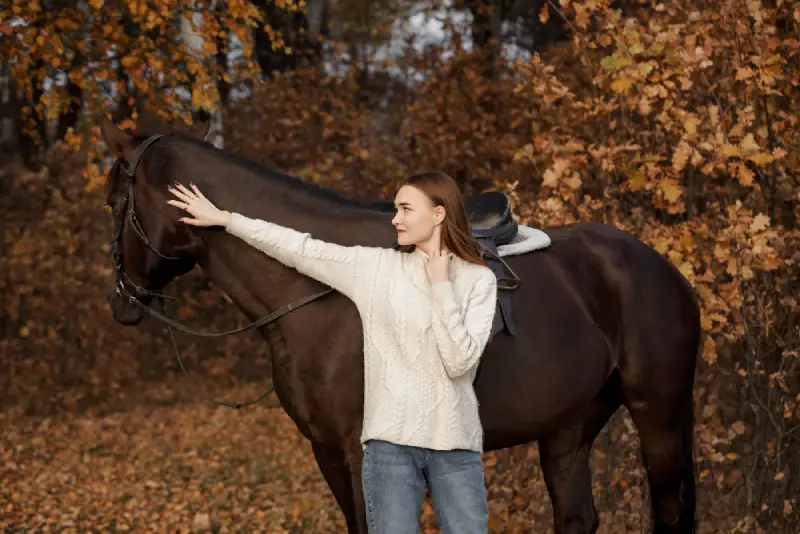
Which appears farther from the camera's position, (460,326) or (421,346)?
(421,346)

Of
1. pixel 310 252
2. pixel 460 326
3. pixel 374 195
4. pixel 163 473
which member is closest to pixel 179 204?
pixel 310 252

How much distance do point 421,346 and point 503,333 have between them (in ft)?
2.72

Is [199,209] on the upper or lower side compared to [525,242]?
upper

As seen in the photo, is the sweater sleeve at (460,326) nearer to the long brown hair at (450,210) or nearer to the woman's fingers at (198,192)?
the long brown hair at (450,210)

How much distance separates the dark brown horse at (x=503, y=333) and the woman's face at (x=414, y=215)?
66 cm

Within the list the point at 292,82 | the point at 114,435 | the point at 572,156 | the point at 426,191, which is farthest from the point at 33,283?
the point at 426,191

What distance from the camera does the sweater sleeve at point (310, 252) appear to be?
11.6 feet

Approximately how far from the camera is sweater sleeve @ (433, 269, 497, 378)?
10.4 ft

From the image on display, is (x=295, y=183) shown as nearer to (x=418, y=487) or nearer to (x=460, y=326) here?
(x=460, y=326)

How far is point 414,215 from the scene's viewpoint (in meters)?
3.31

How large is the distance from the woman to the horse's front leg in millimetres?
439

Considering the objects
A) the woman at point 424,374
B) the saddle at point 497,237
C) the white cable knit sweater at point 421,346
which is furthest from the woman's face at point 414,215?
the saddle at point 497,237

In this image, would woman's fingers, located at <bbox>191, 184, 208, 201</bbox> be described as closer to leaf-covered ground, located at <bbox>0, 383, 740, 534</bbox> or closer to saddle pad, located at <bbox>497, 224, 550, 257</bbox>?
saddle pad, located at <bbox>497, 224, 550, 257</bbox>

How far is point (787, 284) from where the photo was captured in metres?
5.61
